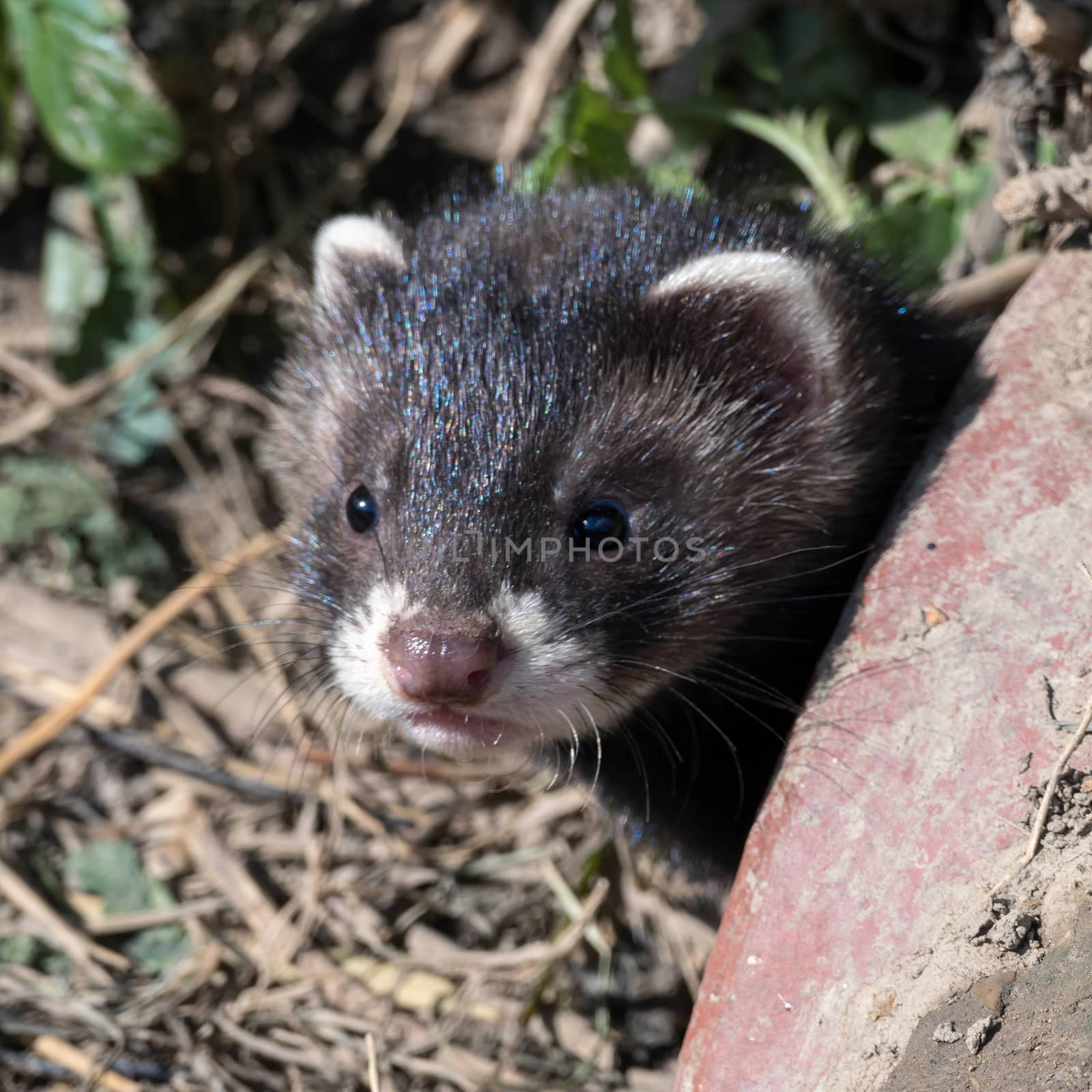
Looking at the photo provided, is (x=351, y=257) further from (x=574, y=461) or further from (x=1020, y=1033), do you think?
(x=1020, y=1033)

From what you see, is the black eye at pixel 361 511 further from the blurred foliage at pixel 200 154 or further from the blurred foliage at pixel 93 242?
the blurred foliage at pixel 93 242

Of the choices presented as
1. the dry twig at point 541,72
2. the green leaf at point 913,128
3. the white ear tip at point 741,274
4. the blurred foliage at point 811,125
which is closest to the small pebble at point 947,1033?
the white ear tip at point 741,274

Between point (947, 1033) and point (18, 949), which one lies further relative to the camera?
point (18, 949)

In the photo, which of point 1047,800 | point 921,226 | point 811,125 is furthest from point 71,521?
point 1047,800

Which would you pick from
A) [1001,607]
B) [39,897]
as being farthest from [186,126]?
[1001,607]

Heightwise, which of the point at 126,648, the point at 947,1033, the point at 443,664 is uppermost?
the point at 443,664

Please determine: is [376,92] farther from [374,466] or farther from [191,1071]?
[191,1071]
